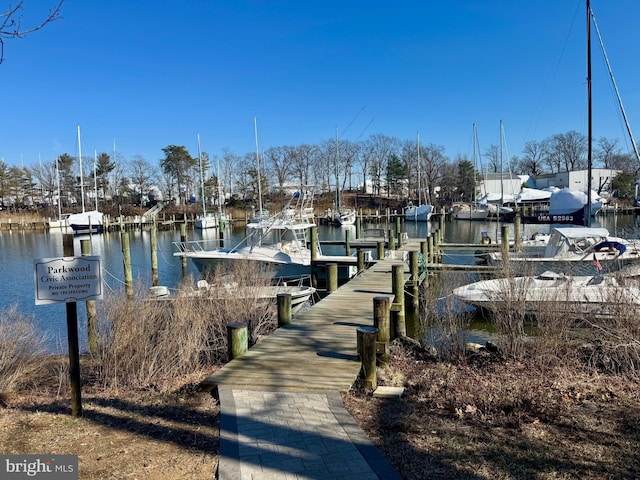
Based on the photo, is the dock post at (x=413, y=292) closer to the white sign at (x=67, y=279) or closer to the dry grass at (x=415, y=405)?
the dry grass at (x=415, y=405)

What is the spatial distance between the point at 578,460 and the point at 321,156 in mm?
93770

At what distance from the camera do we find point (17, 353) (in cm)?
732

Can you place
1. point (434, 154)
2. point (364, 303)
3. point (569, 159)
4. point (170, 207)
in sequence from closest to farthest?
point (364, 303) < point (170, 207) < point (434, 154) < point (569, 159)

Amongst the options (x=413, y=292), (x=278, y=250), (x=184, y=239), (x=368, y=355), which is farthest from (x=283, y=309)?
(x=184, y=239)

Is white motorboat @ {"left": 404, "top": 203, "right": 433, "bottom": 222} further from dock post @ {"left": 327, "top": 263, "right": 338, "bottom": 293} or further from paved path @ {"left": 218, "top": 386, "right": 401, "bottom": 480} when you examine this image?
paved path @ {"left": 218, "top": 386, "right": 401, "bottom": 480}

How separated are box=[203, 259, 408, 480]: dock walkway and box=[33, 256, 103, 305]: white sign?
206 centimetres

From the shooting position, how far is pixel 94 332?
959 centimetres

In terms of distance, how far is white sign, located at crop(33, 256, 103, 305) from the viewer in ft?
16.8

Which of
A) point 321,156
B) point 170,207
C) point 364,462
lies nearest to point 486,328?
point 364,462

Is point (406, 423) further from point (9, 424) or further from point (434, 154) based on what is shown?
point (434, 154)

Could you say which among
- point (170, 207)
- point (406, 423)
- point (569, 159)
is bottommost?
point (406, 423)

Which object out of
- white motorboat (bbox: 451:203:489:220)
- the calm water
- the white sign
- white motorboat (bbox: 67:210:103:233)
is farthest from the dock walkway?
white motorboat (bbox: 451:203:489:220)

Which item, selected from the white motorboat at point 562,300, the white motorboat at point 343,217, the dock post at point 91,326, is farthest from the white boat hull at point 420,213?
the dock post at point 91,326

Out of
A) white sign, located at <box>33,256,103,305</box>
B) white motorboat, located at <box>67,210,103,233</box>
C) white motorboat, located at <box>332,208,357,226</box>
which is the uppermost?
white motorboat, located at <box>67,210,103,233</box>
